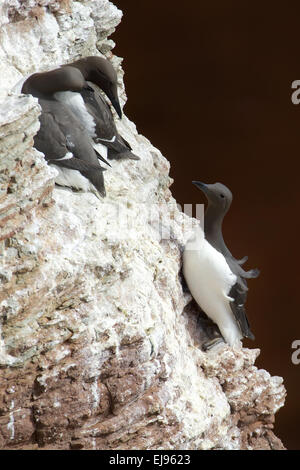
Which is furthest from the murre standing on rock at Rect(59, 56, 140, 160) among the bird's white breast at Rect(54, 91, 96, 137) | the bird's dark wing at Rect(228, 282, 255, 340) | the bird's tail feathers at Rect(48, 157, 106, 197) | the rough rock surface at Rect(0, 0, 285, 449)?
the bird's dark wing at Rect(228, 282, 255, 340)

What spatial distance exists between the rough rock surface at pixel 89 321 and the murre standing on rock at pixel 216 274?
136 millimetres

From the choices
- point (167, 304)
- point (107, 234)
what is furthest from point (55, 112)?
point (167, 304)

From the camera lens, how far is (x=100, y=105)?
5176 millimetres

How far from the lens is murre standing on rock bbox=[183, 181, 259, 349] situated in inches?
202

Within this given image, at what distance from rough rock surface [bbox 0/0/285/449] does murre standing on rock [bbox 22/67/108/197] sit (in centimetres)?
10

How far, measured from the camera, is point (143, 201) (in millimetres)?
4957

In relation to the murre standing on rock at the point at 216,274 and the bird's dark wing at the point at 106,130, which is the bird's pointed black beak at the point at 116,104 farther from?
the murre standing on rock at the point at 216,274

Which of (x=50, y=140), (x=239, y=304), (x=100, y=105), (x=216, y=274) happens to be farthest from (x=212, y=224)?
(x=50, y=140)

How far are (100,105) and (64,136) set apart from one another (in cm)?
54

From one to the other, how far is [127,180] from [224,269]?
742 mm

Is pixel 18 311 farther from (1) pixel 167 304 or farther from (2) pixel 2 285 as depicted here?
(1) pixel 167 304

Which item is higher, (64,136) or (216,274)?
(64,136)

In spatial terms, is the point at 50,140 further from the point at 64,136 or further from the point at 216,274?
the point at 216,274

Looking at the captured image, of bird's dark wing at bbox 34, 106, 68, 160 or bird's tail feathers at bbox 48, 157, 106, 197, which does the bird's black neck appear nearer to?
bird's tail feathers at bbox 48, 157, 106, 197
